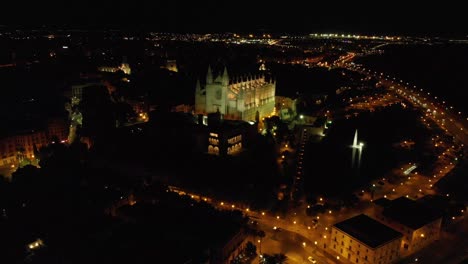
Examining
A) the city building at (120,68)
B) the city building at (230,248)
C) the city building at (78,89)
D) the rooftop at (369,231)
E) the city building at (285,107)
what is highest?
the city building at (120,68)

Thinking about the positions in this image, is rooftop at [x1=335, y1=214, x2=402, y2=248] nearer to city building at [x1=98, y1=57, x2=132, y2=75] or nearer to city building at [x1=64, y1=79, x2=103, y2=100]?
city building at [x1=64, y1=79, x2=103, y2=100]

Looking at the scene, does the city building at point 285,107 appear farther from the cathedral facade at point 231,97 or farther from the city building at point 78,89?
the city building at point 78,89

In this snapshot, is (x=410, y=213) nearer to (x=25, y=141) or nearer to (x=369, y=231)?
(x=369, y=231)

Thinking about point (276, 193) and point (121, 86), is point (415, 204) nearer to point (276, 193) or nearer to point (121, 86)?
point (276, 193)

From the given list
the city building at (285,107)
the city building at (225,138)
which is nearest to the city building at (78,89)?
the city building at (225,138)

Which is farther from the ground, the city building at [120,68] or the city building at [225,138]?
the city building at [120,68]

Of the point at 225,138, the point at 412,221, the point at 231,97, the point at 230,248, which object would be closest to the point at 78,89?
the point at 231,97

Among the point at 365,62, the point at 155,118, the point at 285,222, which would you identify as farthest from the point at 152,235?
the point at 365,62
